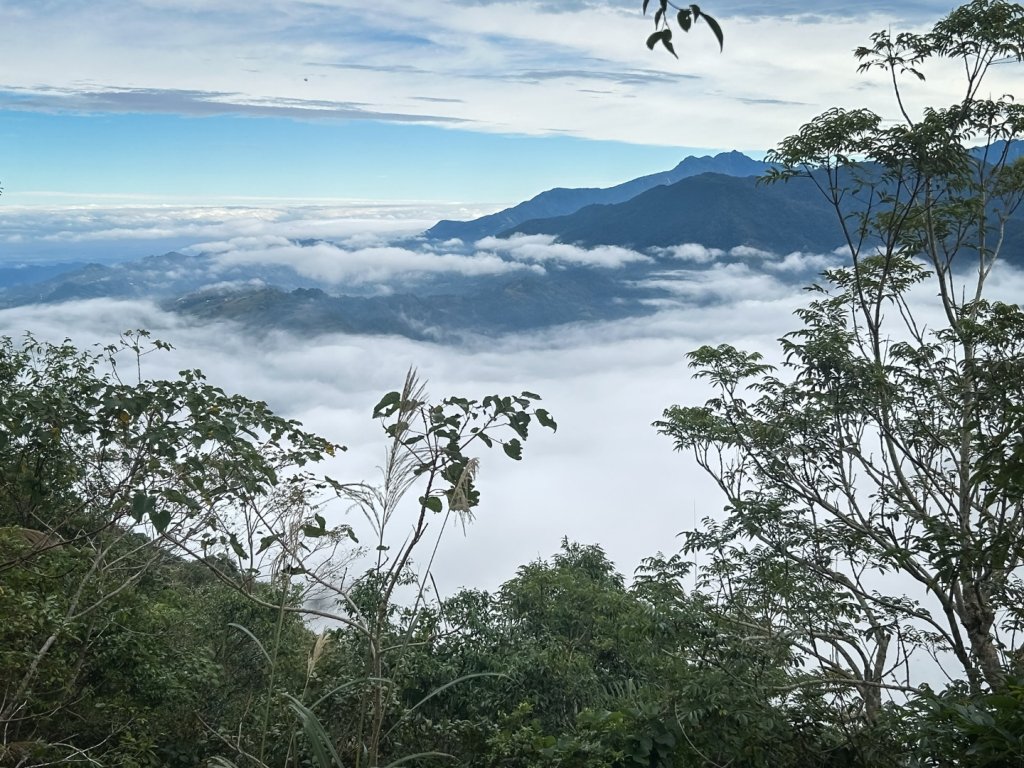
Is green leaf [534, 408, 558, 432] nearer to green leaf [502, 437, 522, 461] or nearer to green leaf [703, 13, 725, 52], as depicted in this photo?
green leaf [502, 437, 522, 461]

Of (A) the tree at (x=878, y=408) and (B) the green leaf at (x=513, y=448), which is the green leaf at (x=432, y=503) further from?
(A) the tree at (x=878, y=408)

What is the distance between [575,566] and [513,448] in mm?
8516

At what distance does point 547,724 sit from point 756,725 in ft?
11.6

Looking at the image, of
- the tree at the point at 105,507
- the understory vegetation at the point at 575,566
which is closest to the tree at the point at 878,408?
the understory vegetation at the point at 575,566

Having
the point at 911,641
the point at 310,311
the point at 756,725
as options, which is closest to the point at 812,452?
the point at 911,641

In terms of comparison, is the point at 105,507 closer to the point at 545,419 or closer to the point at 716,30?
the point at 545,419

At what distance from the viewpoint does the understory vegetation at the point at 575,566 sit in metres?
2.68

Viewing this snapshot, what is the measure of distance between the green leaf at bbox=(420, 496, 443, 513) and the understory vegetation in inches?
0.4

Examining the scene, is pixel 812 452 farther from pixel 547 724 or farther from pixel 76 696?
pixel 76 696

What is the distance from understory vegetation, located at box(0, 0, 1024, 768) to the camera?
2.68 metres

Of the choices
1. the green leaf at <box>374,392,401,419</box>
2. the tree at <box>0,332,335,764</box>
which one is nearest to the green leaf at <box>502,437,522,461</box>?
the green leaf at <box>374,392,401,419</box>

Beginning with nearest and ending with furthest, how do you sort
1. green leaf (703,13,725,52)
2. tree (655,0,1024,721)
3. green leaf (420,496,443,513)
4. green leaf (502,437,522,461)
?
1. green leaf (703,13,725,52)
2. green leaf (420,496,443,513)
3. green leaf (502,437,522,461)
4. tree (655,0,1024,721)

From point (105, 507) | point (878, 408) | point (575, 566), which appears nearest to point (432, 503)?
point (105, 507)

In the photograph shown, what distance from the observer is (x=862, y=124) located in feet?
25.6
